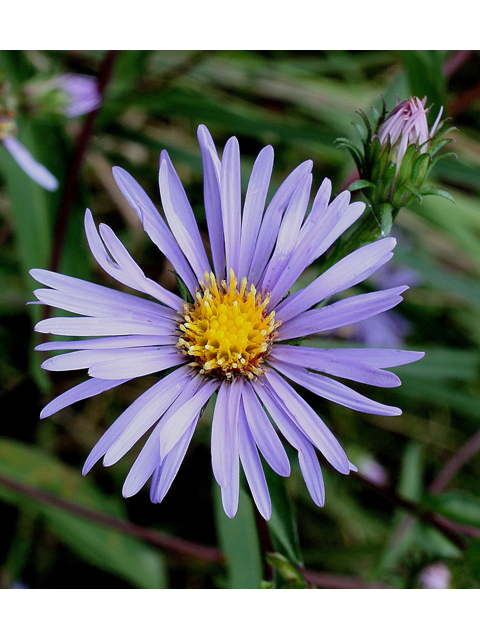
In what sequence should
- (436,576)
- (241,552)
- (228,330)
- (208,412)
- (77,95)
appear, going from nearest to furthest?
(228,330) → (241,552) → (77,95) → (436,576) → (208,412)

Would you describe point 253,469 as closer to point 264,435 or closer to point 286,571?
point 264,435

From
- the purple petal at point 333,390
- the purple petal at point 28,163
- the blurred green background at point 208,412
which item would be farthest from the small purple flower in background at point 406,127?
the purple petal at point 28,163

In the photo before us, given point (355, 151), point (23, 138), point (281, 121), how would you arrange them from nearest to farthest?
point (355, 151) → point (23, 138) → point (281, 121)

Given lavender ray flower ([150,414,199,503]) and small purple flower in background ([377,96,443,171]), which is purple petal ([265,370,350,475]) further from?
small purple flower in background ([377,96,443,171])

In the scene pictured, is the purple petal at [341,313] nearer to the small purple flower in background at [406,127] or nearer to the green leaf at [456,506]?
the small purple flower in background at [406,127]

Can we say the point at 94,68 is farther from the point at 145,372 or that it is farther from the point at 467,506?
the point at 467,506

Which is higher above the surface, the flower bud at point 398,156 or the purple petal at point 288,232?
the flower bud at point 398,156

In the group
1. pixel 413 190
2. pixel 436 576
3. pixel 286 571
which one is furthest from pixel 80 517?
pixel 413 190
